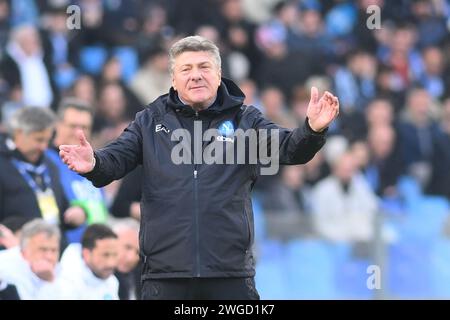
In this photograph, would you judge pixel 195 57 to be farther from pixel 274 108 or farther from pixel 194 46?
pixel 274 108

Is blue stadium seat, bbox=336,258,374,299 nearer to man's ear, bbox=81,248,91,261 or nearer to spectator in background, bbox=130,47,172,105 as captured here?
spectator in background, bbox=130,47,172,105

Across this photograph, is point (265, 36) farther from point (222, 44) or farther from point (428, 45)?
point (428, 45)

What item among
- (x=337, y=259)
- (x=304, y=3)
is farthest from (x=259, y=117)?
(x=304, y=3)

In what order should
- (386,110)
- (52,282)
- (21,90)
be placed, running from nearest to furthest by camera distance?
(52,282), (21,90), (386,110)

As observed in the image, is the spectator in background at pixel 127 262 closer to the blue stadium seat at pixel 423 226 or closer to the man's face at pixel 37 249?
the man's face at pixel 37 249

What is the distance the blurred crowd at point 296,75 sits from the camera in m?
13.1

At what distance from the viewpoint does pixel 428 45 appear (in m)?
16.4

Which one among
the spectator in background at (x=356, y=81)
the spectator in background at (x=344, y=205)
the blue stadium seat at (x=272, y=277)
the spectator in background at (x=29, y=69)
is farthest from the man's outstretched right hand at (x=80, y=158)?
the spectator in background at (x=356, y=81)

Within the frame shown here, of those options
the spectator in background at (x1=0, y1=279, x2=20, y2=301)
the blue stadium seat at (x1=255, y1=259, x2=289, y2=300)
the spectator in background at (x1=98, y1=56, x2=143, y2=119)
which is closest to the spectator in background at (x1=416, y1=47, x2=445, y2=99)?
the spectator in background at (x1=98, y1=56, x2=143, y2=119)

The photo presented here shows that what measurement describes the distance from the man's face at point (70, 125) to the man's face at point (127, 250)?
2.53ft

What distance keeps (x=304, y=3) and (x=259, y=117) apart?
1036 centimetres

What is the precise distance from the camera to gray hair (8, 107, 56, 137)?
332 inches

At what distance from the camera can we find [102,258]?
8.18 meters

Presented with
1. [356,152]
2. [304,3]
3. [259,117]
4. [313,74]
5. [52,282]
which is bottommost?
[52,282]
